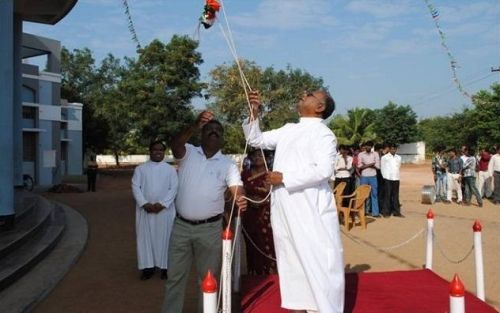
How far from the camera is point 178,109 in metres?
32.8

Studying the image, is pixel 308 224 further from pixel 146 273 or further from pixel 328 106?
pixel 146 273

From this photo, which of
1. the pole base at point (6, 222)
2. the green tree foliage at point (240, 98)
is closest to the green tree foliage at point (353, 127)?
the green tree foliage at point (240, 98)

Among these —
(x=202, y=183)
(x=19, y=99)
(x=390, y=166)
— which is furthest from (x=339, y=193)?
(x=19, y=99)

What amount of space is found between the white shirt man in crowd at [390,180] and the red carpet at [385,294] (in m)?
7.10

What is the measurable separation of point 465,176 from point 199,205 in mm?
13642

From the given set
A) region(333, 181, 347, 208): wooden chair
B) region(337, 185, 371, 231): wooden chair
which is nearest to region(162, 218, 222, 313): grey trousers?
region(337, 185, 371, 231): wooden chair

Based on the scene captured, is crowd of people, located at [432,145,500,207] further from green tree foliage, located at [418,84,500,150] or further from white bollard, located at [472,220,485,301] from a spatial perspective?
white bollard, located at [472,220,485,301]

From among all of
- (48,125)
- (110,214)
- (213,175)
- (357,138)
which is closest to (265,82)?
(357,138)

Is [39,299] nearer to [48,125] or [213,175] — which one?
[213,175]

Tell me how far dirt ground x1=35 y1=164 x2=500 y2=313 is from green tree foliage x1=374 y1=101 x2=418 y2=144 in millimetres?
51651

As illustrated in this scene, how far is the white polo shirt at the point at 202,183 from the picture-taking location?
445 cm

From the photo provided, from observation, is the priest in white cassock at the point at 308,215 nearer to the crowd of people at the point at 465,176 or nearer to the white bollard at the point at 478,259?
the white bollard at the point at 478,259

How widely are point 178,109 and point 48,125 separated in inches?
339

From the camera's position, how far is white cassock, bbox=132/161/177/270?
7012 millimetres
